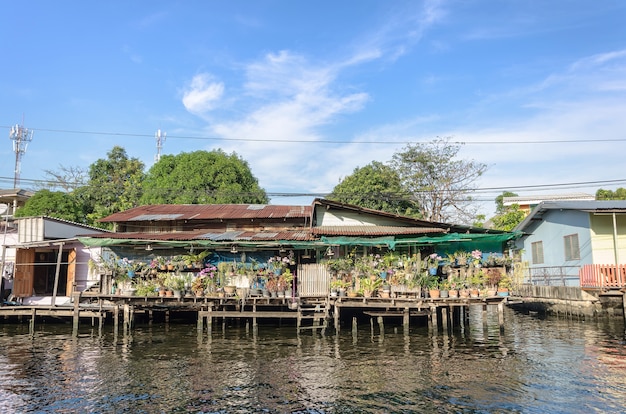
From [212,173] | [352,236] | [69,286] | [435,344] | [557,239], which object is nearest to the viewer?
[435,344]

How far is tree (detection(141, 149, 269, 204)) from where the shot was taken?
110 feet

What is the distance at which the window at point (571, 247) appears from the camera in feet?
74.0

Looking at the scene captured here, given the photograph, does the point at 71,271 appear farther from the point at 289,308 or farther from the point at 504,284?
the point at 504,284

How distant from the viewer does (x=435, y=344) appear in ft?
50.1

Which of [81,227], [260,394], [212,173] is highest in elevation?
[212,173]

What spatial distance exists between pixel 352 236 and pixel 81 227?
50.9 ft

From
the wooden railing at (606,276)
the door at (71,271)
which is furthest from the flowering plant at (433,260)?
the door at (71,271)

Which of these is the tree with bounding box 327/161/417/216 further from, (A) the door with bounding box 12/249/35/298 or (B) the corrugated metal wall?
(A) the door with bounding box 12/249/35/298

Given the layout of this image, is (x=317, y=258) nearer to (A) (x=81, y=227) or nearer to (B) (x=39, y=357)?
(B) (x=39, y=357)

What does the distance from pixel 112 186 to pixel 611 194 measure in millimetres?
42297

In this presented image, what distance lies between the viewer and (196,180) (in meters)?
33.6

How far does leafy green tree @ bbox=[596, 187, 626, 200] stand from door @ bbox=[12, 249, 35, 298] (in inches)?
1702

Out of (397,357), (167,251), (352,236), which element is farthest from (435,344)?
(167,251)

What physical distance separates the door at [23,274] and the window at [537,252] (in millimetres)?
26622
